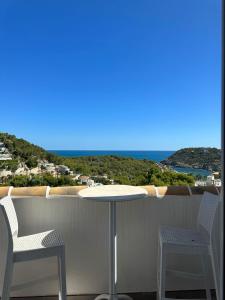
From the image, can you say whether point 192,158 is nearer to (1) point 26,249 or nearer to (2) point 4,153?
(2) point 4,153

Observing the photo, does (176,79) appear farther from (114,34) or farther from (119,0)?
(119,0)

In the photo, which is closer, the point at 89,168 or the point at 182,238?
the point at 182,238

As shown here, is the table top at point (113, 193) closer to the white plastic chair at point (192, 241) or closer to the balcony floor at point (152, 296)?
the white plastic chair at point (192, 241)

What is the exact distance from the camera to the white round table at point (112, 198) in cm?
211

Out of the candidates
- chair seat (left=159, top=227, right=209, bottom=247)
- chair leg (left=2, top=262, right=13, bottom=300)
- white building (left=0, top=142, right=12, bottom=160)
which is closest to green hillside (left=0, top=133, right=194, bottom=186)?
white building (left=0, top=142, right=12, bottom=160)

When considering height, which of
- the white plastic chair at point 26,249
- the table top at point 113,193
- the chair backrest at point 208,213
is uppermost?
the table top at point 113,193

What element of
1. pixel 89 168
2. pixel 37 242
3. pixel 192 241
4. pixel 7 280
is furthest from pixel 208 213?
pixel 89 168

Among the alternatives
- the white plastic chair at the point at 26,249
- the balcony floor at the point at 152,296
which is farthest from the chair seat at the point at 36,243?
the balcony floor at the point at 152,296

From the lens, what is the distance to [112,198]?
2.07 metres

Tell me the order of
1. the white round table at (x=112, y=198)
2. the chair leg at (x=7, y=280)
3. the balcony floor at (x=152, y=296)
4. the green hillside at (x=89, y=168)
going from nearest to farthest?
the chair leg at (x=7, y=280) → the white round table at (x=112, y=198) → the balcony floor at (x=152, y=296) → the green hillside at (x=89, y=168)

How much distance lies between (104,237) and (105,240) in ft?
0.10

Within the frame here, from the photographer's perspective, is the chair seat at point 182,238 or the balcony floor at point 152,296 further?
the balcony floor at point 152,296

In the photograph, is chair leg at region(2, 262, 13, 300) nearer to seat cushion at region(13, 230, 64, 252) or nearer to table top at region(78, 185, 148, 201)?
seat cushion at region(13, 230, 64, 252)

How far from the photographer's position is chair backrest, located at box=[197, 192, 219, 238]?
6.80 ft
